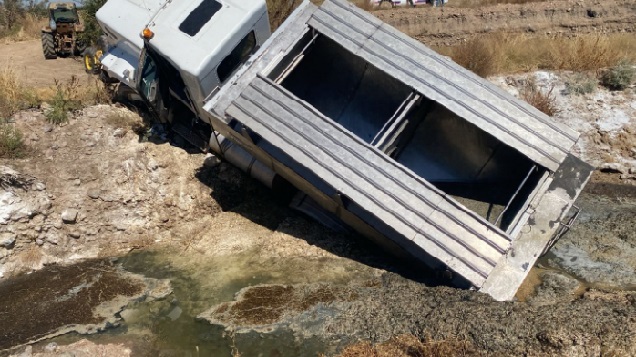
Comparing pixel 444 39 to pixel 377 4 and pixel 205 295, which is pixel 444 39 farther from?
pixel 205 295

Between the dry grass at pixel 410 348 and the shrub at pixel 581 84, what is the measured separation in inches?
281

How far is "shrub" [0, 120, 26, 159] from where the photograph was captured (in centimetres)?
817

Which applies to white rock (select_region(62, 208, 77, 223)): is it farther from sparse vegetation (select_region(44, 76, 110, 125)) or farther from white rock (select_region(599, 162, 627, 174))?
white rock (select_region(599, 162, 627, 174))

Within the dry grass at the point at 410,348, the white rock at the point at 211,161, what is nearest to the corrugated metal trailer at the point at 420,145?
the dry grass at the point at 410,348

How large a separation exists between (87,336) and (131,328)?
446 millimetres

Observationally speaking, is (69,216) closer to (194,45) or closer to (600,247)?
(194,45)

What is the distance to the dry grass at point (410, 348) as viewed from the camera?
514 centimetres

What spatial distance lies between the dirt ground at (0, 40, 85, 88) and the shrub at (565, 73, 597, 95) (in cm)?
966

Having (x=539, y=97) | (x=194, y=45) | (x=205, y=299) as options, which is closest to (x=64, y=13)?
(x=194, y=45)

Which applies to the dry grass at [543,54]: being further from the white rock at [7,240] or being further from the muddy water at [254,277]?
the white rock at [7,240]

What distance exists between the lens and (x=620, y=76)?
1061 centimetres

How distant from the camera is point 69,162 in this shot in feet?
27.7

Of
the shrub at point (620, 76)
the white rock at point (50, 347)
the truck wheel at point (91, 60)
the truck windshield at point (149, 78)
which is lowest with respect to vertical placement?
the white rock at point (50, 347)

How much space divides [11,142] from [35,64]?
5.23m
